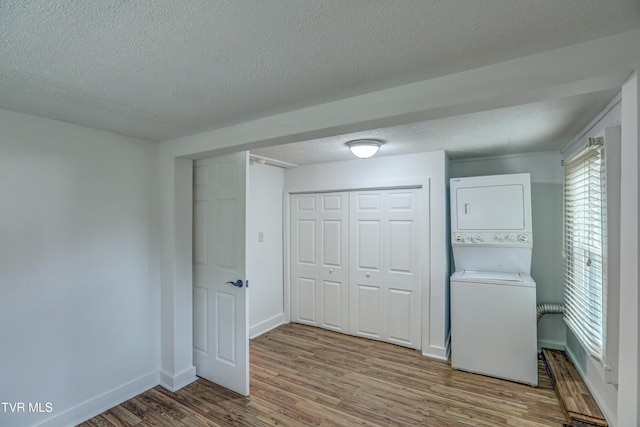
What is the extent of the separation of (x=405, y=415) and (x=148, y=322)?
2.29m

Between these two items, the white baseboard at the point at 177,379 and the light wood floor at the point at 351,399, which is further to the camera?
the white baseboard at the point at 177,379

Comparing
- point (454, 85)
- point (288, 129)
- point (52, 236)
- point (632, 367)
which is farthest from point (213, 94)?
point (632, 367)

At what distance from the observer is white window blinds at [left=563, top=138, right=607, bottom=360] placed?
1.94m

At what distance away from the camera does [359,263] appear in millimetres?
3896

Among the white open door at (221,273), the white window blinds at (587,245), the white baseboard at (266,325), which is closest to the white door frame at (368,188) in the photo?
the white baseboard at (266,325)

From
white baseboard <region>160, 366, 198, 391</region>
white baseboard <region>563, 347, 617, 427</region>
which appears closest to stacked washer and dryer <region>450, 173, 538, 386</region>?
white baseboard <region>563, 347, 617, 427</region>

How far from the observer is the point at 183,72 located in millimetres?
1459

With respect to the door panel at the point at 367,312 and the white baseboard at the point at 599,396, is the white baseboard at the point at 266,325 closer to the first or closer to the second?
the door panel at the point at 367,312

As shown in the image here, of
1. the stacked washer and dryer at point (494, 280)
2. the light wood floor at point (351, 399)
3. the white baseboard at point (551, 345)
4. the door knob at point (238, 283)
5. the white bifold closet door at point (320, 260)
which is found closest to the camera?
the light wood floor at point (351, 399)

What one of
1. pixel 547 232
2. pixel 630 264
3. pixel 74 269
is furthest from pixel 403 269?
pixel 74 269

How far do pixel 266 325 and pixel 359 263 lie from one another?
1.49 m

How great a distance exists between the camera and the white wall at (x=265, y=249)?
12.7ft

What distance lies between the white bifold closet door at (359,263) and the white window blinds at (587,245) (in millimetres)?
1344

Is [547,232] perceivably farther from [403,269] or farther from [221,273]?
[221,273]
